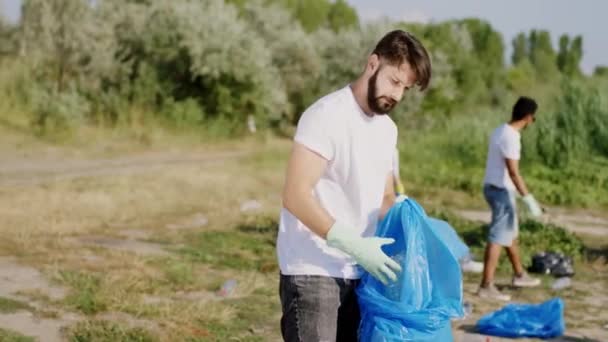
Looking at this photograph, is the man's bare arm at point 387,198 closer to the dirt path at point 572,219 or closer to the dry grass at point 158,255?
the dry grass at point 158,255

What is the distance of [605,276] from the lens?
8602 mm

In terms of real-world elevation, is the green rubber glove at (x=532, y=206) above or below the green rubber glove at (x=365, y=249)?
below

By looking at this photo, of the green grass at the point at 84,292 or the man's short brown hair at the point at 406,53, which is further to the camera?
the green grass at the point at 84,292

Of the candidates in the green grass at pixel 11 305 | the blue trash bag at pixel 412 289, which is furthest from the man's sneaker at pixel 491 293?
the blue trash bag at pixel 412 289

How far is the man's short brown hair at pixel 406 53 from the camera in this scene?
2979 millimetres

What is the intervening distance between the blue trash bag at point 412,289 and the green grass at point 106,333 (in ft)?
7.44

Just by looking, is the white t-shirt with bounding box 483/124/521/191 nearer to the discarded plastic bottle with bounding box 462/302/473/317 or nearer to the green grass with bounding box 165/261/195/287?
A: the discarded plastic bottle with bounding box 462/302/473/317

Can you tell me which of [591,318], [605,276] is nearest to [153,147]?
[605,276]

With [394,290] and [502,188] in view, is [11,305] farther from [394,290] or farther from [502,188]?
[502,188]

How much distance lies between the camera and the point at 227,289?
6.63 m

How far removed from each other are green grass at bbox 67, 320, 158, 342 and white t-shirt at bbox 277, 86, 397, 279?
2.27 meters

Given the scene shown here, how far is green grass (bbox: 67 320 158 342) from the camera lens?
5059mm

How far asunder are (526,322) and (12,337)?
131 inches

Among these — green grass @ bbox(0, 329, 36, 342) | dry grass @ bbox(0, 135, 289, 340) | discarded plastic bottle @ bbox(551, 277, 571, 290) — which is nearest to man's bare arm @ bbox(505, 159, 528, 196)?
discarded plastic bottle @ bbox(551, 277, 571, 290)
